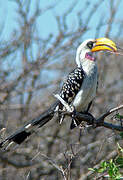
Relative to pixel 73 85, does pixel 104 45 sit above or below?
above

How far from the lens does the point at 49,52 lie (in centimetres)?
759

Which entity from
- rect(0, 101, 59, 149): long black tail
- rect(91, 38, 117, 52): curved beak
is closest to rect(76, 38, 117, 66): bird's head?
rect(91, 38, 117, 52): curved beak

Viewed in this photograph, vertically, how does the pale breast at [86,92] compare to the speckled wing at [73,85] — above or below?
below

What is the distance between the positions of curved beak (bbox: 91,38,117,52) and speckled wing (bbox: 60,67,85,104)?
0.56m

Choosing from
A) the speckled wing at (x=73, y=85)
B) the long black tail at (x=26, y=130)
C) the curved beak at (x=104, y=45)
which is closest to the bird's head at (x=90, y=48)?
the curved beak at (x=104, y=45)

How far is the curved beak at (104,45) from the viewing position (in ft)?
17.6

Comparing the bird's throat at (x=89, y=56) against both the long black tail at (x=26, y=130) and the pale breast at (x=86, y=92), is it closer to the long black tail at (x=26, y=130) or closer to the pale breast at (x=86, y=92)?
the pale breast at (x=86, y=92)

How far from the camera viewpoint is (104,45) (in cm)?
570

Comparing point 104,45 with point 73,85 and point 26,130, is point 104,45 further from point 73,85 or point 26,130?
point 26,130

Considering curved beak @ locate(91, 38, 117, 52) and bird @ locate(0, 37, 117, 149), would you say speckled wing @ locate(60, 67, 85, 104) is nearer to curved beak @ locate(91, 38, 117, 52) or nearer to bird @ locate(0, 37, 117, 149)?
bird @ locate(0, 37, 117, 149)

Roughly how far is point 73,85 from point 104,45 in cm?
90

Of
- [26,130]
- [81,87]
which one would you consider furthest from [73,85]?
[26,130]

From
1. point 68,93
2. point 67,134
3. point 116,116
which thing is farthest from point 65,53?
point 116,116

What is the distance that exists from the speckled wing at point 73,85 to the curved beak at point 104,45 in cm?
56
